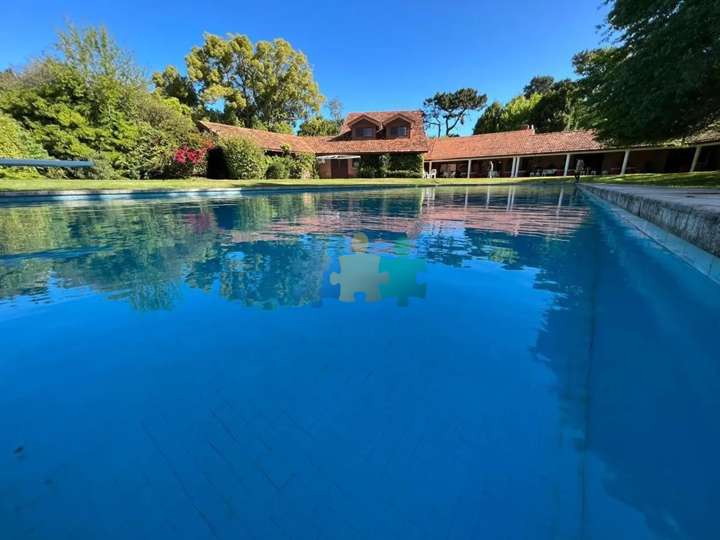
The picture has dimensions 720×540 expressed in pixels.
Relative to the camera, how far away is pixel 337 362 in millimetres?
1882

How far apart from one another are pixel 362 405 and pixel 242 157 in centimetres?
2194

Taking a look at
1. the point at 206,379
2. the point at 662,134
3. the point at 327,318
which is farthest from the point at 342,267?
the point at 662,134

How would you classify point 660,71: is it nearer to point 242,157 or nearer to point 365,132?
point 242,157

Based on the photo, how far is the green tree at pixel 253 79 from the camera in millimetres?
32062

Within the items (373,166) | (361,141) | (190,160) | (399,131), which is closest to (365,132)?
(361,141)

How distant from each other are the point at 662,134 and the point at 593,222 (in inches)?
366

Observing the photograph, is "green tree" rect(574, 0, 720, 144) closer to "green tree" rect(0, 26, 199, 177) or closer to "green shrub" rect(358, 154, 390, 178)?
"green shrub" rect(358, 154, 390, 178)

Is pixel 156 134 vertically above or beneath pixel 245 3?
beneath

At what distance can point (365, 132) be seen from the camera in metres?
30.0

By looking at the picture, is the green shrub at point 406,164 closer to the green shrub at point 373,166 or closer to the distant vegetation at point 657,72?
the green shrub at point 373,166

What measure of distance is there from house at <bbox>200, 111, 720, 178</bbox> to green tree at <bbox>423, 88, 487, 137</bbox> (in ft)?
48.9

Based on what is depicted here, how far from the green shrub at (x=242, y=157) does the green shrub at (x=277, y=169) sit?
1085 mm

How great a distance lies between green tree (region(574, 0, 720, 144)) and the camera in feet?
24.2

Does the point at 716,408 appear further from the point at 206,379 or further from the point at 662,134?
the point at 662,134
